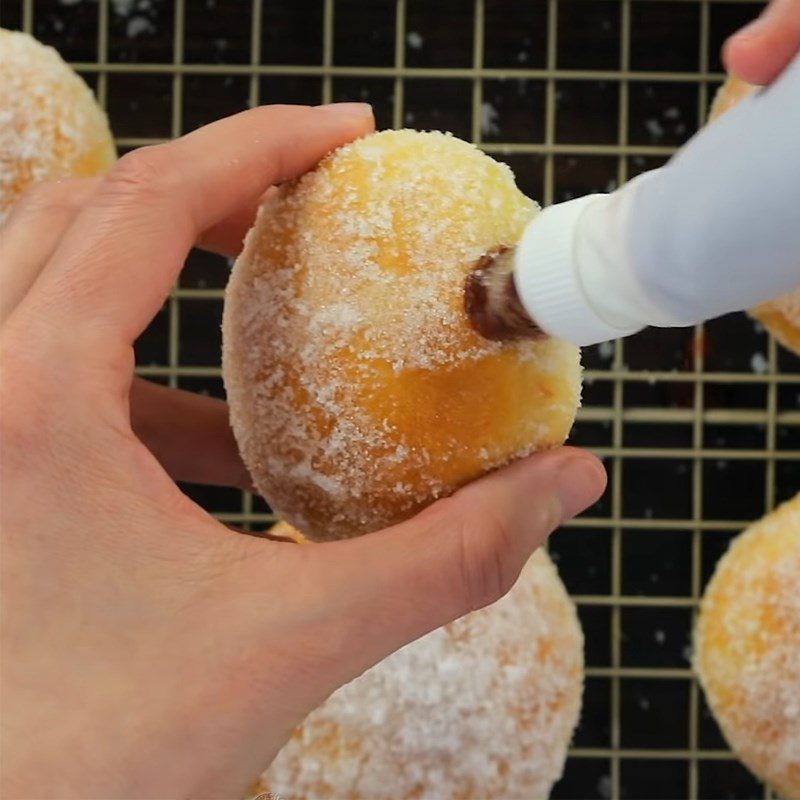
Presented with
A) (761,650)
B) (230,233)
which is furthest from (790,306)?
(230,233)

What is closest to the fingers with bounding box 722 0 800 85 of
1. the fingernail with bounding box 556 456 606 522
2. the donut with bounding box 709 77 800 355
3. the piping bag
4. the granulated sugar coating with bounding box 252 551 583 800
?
the piping bag

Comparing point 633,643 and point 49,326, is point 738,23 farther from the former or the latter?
point 49,326

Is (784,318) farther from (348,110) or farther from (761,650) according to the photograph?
(348,110)

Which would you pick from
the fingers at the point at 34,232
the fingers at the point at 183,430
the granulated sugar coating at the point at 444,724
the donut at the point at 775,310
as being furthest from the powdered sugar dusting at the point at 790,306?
the fingers at the point at 34,232

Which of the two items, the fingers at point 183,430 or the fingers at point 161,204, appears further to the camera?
the fingers at point 183,430

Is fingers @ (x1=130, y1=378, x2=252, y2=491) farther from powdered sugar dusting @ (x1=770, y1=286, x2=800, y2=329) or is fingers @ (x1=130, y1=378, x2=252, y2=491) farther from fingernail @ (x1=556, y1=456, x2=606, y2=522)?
powdered sugar dusting @ (x1=770, y1=286, x2=800, y2=329)

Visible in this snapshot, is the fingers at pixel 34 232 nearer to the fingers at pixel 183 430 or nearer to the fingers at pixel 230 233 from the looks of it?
the fingers at pixel 230 233
